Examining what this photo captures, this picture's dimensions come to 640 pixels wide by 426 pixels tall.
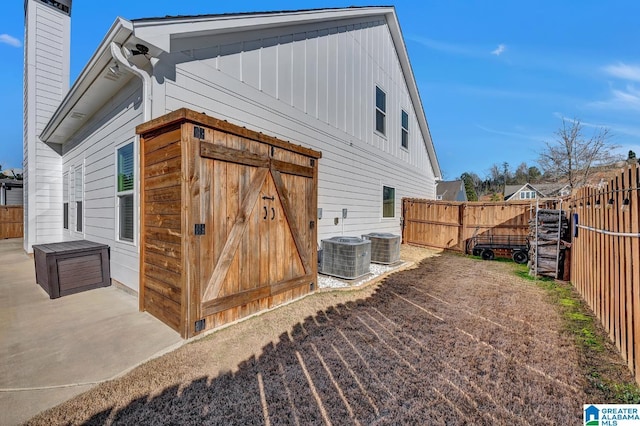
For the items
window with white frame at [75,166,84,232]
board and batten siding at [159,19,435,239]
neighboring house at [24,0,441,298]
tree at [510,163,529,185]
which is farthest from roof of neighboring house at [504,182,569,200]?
window with white frame at [75,166,84,232]

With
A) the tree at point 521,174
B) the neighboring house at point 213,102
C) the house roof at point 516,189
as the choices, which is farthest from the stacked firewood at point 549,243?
the tree at point 521,174

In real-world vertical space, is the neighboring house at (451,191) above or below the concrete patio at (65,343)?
above

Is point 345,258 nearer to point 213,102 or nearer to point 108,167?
point 213,102

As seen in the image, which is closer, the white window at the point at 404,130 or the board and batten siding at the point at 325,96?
the board and batten siding at the point at 325,96

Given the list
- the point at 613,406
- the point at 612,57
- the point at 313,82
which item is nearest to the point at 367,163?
the point at 313,82

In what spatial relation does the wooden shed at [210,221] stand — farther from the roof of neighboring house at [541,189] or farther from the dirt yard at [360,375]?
the roof of neighboring house at [541,189]

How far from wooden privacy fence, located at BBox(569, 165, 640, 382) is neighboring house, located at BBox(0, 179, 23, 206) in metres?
22.8

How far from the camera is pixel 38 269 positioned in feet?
16.3

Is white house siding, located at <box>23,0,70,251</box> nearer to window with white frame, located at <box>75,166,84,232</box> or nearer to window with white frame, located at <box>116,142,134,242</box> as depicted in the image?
window with white frame, located at <box>75,166,84,232</box>

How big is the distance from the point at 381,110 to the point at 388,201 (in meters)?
3.27

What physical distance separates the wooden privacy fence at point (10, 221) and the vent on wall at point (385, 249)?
1642cm

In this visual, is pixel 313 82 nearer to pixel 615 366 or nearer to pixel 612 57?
pixel 615 366

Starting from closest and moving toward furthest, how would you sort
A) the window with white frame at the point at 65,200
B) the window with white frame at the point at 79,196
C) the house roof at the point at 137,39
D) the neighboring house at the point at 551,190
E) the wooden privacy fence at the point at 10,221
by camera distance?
the house roof at the point at 137,39 < the window with white frame at the point at 79,196 < the window with white frame at the point at 65,200 < the wooden privacy fence at the point at 10,221 < the neighboring house at the point at 551,190

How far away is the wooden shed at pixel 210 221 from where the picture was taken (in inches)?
118
